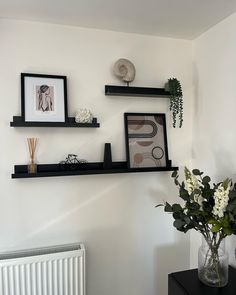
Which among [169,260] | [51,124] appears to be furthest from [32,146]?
[169,260]

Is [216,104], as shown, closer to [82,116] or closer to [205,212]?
[205,212]

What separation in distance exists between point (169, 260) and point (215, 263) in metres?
0.72

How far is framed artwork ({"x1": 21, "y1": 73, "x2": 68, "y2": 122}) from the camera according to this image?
1.75 meters

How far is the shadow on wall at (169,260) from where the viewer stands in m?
2.14

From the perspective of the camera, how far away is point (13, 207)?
1.78 metres

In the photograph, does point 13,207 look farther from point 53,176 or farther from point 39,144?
point 39,144

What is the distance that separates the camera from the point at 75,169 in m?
1.83

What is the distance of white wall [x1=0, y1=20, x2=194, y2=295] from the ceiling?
10cm

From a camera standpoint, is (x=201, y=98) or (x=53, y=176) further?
(x=201, y=98)

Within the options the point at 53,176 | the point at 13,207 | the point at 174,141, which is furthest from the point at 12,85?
the point at 174,141

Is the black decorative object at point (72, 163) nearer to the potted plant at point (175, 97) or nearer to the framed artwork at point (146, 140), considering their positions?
the framed artwork at point (146, 140)

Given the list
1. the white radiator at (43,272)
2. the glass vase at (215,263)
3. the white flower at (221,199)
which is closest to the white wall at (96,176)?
the white radiator at (43,272)

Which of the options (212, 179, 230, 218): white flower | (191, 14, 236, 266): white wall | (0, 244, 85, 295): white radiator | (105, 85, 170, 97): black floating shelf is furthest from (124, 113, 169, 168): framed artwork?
(0, 244, 85, 295): white radiator

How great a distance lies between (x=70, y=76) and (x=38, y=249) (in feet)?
4.18
